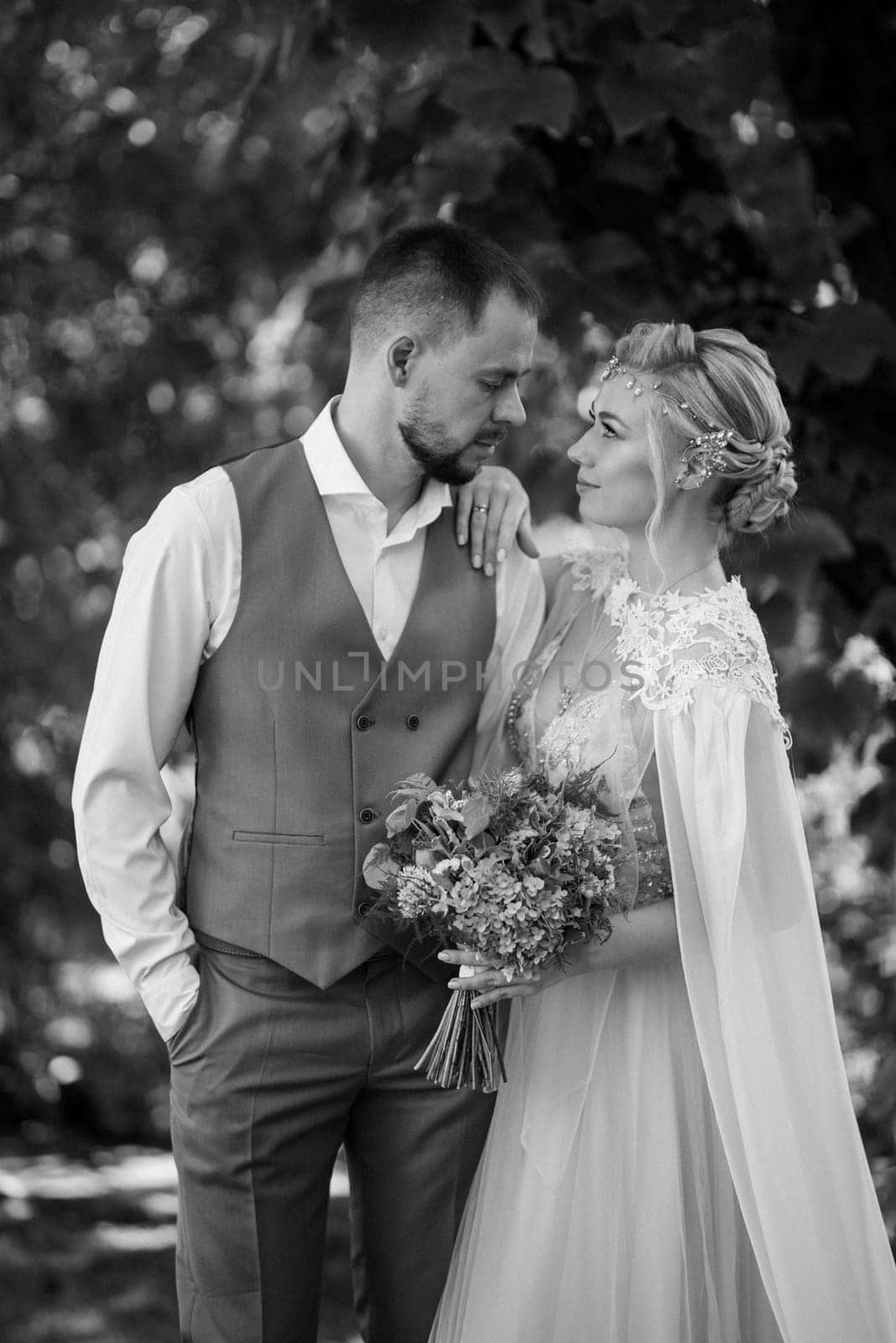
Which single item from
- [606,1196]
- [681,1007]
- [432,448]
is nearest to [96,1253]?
[606,1196]

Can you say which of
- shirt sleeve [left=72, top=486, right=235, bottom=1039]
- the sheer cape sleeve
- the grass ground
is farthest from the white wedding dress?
the grass ground

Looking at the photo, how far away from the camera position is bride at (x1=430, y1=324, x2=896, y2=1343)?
2357 millimetres

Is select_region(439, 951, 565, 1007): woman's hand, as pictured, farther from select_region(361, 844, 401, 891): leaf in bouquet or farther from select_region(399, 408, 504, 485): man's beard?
select_region(399, 408, 504, 485): man's beard

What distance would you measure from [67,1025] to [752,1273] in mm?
4049

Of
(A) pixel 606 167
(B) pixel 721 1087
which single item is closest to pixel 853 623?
(A) pixel 606 167

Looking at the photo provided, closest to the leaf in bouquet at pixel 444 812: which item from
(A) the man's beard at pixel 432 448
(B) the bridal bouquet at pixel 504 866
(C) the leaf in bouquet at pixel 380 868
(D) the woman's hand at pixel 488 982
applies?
(B) the bridal bouquet at pixel 504 866

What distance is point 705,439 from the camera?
8.29 ft

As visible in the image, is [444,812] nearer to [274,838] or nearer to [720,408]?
[274,838]

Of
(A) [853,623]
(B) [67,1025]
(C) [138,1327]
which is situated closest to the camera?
(A) [853,623]

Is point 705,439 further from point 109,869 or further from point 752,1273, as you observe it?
point 752,1273

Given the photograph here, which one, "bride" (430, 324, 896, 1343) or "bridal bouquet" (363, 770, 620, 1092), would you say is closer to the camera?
"bridal bouquet" (363, 770, 620, 1092)

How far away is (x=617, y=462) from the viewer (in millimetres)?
2602

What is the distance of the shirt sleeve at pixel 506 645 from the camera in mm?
2775

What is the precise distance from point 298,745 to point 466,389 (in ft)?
2.40
